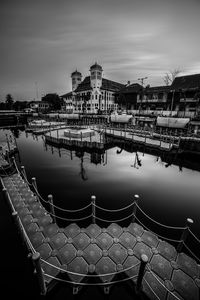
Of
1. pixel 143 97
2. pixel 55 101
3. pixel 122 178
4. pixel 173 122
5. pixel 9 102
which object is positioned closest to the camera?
pixel 122 178

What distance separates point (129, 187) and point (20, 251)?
8259 mm

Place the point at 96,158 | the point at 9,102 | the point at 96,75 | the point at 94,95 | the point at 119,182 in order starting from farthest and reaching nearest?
the point at 9,102, the point at 94,95, the point at 96,75, the point at 96,158, the point at 119,182

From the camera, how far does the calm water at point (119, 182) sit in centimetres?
914

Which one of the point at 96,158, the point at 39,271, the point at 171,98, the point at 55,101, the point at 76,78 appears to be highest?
the point at 76,78

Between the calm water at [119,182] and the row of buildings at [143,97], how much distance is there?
84.4 feet

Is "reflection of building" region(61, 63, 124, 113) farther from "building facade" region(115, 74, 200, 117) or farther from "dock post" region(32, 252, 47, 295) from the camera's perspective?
"dock post" region(32, 252, 47, 295)

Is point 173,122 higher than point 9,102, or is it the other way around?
point 9,102

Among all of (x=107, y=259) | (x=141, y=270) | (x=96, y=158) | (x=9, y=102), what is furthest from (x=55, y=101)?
(x=141, y=270)

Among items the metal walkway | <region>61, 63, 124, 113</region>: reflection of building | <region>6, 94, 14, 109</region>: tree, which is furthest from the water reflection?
<region>6, 94, 14, 109</region>: tree

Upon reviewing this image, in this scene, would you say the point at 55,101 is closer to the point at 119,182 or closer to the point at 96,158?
the point at 96,158

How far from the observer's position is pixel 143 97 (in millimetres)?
48219

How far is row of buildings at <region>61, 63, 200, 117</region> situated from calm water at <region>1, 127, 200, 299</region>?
25.7 meters

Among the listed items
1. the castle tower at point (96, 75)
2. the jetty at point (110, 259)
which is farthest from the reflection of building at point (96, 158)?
the castle tower at point (96, 75)

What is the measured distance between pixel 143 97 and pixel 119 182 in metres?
44.2
